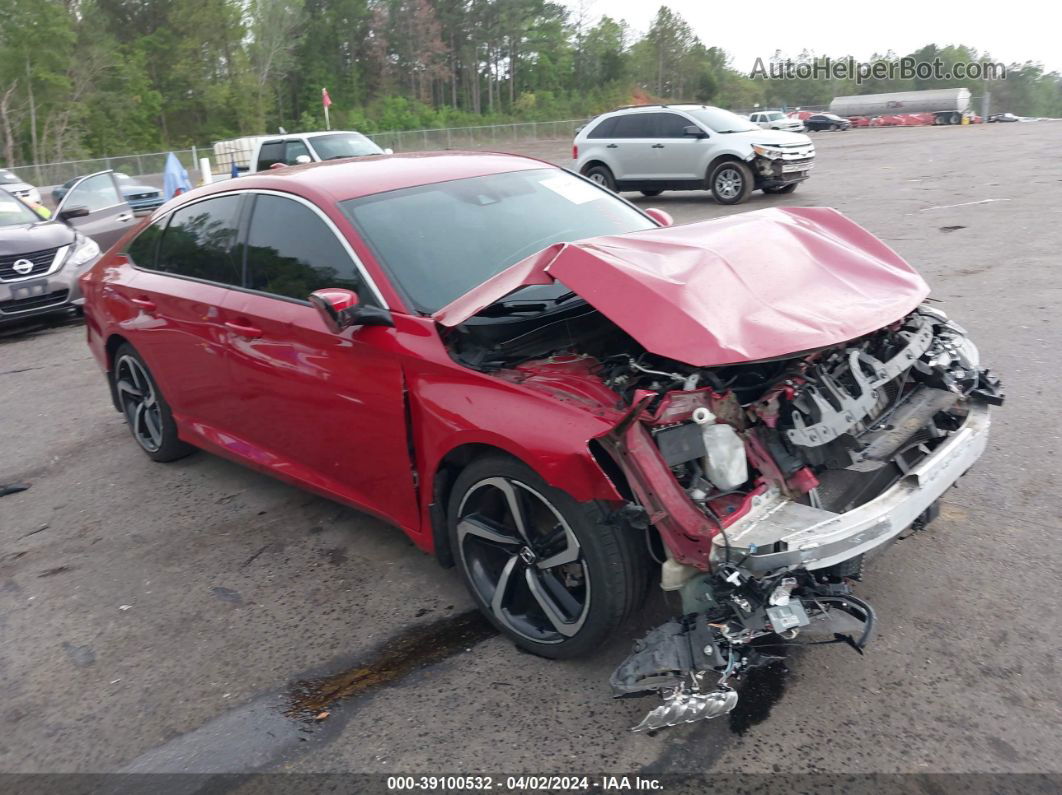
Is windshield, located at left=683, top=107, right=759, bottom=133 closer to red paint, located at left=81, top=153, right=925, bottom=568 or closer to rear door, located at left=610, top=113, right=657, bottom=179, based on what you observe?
rear door, located at left=610, top=113, right=657, bottom=179

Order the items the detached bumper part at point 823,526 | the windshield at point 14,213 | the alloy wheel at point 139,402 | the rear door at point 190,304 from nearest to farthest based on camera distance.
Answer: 1. the detached bumper part at point 823,526
2. the rear door at point 190,304
3. the alloy wheel at point 139,402
4. the windshield at point 14,213

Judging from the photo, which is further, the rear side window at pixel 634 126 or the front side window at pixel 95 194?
the rear side window at pixel 634 126

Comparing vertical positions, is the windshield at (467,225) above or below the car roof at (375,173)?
below

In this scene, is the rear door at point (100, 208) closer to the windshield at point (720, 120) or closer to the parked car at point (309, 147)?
the parked car at point (309, 147)

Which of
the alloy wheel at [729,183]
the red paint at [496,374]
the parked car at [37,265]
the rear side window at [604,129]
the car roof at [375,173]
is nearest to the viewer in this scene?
the red paint at [496,374]

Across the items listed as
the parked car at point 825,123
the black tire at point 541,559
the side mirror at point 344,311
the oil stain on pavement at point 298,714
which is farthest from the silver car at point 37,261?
the parked car at point 825,123

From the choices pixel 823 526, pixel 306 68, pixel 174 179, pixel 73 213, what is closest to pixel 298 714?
pixel 823 526

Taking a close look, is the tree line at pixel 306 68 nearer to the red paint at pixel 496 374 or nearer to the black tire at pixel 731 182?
the black tire at pixel 731 182

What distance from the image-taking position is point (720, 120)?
16500 mm

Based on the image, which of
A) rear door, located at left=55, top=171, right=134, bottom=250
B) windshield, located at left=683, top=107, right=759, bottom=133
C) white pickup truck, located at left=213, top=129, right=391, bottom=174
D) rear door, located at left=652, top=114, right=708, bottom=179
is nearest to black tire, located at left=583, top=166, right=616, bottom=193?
rear door, located at left=652, top=114, right=708, bottom=179

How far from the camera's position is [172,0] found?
63531 mm

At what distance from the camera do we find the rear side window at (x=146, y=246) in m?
5.45

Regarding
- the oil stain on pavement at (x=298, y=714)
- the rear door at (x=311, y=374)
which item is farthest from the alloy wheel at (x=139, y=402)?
the oil stain on pavement at (x=298, y=714)

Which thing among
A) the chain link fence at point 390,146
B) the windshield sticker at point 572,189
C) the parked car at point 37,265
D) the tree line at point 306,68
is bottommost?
the parked car at point 37,265
